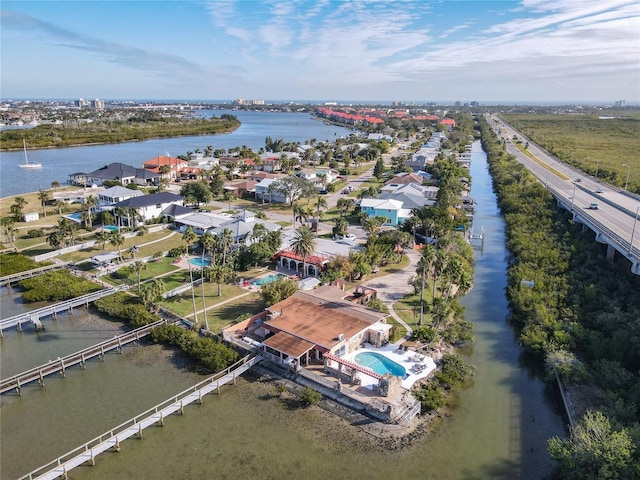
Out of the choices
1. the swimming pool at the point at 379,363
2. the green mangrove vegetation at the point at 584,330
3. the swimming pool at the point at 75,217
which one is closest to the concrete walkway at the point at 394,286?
the swimming pool at the point at 379,363

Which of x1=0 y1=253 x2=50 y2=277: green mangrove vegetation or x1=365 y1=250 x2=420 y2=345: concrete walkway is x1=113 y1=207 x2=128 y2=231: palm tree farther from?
x1=365 y1=250 x2=420 y2=345: concrete walkway

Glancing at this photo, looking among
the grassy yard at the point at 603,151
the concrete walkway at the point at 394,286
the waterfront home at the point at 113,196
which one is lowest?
the concrete walkway at the point at 394,286

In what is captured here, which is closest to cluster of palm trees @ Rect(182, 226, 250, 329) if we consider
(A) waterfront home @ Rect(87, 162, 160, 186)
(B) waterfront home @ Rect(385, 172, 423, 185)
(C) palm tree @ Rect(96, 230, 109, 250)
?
(C) palm tree @ Rect(96, 230, 109, 250)

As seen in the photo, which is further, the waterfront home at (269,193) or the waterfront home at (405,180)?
the waterfront home at (405,180)

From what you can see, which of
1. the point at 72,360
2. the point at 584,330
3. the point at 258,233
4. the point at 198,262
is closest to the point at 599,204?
the point at 584,330

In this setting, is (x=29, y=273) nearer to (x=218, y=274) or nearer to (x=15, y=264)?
(x=15, y=264)

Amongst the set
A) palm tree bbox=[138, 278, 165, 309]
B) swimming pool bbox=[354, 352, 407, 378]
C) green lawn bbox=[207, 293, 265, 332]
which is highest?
palm tree bbox=[138, 278, 165, 309]

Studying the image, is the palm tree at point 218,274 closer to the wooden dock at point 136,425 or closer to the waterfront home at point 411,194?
the wooden dock at point 136,425
